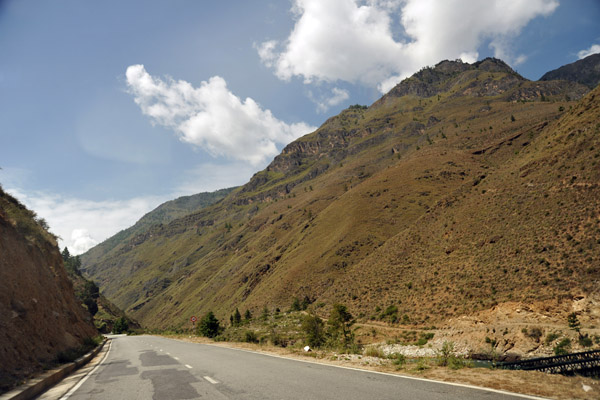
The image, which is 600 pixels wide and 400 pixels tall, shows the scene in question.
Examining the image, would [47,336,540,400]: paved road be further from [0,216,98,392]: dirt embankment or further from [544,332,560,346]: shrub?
[544,332,560,346]: shrub

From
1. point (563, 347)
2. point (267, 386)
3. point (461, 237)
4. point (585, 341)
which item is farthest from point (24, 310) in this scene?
point (461, 237)

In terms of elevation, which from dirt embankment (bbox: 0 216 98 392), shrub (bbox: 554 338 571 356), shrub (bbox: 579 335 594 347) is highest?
dirt embankment (bbox: 0 216 98 392)

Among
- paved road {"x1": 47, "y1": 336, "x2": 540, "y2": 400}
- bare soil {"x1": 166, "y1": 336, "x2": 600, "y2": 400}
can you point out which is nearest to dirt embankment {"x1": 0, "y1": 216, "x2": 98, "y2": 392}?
paved road {"x1": 47, "y1": 336, "x2": 540, "y2": 400}

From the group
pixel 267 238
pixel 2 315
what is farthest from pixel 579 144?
Result: pixel 267 238

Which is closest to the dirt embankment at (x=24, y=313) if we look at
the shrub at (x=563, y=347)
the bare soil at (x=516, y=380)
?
the bare soil at (x=516, y=380)

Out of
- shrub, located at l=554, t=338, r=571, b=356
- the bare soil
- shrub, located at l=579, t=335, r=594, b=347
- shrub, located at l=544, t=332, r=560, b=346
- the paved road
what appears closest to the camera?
the bare soil

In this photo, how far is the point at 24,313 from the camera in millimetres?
14633

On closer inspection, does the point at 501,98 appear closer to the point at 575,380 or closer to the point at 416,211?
the point at 416,211

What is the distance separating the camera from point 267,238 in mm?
153000

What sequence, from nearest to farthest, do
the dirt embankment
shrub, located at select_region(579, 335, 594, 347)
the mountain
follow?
1. the dirt embankment
2. shrub, located at select_region(579, 335, 594, 347)
3. the mountain

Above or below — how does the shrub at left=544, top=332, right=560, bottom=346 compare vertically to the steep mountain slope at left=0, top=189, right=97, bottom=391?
below

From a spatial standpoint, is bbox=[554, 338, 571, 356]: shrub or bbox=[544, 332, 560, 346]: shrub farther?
bbox=[544, 332, 560, 346]: shrub

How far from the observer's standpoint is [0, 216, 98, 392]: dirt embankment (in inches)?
441

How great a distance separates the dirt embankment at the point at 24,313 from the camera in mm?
11209
